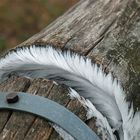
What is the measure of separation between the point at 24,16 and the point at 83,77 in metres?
2.95

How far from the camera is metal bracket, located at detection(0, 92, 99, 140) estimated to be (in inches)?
48.6

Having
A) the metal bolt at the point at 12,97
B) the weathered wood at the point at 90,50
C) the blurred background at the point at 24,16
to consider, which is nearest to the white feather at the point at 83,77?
the weathered wood at the point at 90,50

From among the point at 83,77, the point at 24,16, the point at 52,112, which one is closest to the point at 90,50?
the point at 83,77

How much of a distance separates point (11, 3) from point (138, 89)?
3.15 meters

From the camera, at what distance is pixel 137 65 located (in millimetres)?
1438

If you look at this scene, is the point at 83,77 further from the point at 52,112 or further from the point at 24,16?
the point at 24,16

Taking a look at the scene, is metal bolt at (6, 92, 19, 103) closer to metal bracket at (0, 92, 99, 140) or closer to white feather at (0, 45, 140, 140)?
metal bracket at (0, 92, 99, 140)

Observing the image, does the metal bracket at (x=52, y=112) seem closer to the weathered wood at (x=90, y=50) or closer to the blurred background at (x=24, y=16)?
the weathered wood at (x=90, y=50)

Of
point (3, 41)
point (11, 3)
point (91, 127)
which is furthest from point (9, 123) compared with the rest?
point (11, 3)

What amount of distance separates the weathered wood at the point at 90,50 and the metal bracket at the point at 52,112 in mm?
20

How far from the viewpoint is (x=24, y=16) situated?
13.9 feet

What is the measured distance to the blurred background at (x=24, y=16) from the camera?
160 inches

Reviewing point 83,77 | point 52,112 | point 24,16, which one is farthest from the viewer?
point 24,16

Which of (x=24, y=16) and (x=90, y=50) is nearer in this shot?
(x=90, y=50)
